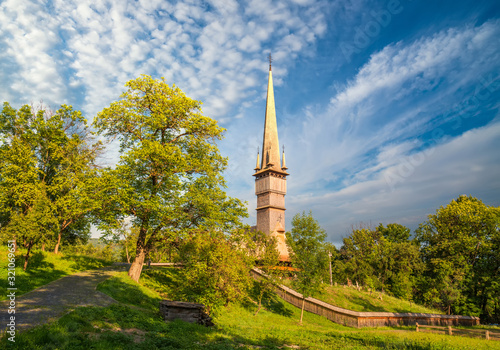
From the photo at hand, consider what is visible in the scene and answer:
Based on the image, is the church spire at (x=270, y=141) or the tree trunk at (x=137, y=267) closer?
the tree trunk at (x=137, y=267)

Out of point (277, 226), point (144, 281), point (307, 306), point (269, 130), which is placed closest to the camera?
point (144, 281)

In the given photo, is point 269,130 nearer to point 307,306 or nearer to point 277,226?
point 277,226

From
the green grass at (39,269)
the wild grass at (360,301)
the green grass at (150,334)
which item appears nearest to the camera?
the green grass at (150,334)

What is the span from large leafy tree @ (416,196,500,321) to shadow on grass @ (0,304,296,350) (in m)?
32.3

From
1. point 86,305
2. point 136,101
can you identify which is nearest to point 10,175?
point 136,101

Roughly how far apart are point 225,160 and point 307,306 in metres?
16.4

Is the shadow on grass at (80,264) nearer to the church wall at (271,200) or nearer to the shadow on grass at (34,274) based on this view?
the shadow on grass at (34,274)

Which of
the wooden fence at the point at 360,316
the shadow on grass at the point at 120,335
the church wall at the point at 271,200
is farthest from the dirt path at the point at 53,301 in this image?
the church wall at the point at 271,200

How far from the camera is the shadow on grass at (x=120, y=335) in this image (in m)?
8.67

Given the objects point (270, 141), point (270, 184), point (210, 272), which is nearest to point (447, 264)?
point (270, 184)

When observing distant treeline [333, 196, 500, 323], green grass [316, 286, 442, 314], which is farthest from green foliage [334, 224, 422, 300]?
green grass [316, 286, 442, 314]

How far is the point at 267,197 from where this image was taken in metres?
54.0

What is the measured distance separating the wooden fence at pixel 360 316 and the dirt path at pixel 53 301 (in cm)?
1430

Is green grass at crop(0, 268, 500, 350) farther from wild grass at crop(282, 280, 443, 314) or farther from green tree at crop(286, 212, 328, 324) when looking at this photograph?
wild grass at crop(282, 280, 443, 314)
